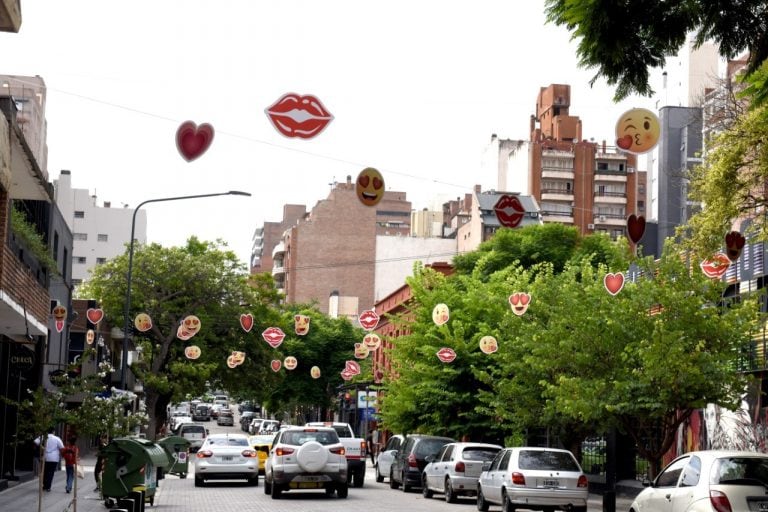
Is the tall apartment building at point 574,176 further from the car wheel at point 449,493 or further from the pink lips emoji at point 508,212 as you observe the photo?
the pink lips emoji at point 508,212

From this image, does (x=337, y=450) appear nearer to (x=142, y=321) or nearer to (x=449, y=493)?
(x=449, y=493)

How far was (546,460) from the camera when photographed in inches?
1067

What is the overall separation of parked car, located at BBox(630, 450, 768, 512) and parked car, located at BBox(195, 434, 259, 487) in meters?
20.5

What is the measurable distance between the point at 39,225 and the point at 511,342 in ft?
53.4

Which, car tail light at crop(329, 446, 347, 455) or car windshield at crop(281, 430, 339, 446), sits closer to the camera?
car tail light at crop(329, 446, 347, 455)

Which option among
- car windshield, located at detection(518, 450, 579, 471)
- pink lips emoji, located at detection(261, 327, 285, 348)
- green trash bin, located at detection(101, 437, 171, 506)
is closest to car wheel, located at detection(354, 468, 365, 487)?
car windshield, located at detection(518, 450, 579, 471)

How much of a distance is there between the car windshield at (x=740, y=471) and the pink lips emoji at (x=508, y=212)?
9408 mm

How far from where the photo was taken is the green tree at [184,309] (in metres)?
65.0

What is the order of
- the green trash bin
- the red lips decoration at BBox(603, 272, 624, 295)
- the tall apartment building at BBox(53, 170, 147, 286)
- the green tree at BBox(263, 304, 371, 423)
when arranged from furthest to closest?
the tall apartment building at BBox(53, 170, 147, 286), the green tree at BBox(263, 304, 371, 423), the red lips decoration at BBox(603, 272, 624, 295), the green trash bin

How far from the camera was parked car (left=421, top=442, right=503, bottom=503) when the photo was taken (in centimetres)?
3209

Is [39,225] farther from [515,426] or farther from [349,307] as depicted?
[349,307]

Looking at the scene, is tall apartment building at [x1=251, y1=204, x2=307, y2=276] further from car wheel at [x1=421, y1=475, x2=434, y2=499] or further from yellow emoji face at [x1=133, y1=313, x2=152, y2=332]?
car wheel at [x1=421, y1=475, x2=434, y2=499]

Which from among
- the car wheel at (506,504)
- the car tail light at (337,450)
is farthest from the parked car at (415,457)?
the car wheel at (506,504)

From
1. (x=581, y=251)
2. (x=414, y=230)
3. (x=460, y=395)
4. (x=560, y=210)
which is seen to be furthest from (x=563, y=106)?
(x=460, y=395)
